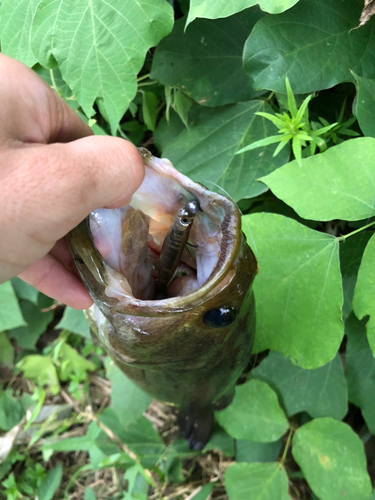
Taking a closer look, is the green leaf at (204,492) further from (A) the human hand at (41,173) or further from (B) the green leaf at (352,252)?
(A) the human hand at (41,173)

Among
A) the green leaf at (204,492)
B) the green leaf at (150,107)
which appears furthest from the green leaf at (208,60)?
the green leaf at (204,492)

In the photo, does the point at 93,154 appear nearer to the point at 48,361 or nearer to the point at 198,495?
the point at 198,495

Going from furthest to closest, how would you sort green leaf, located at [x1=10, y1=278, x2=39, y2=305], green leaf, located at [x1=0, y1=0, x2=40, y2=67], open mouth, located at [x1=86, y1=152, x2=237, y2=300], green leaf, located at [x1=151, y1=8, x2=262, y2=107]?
green leaf, located at [x1=10, y1=278, x2=39, y2=305], green leaf, located at [x1=151, y1=8, x2=262, y2=107], green leaf, located at [x1=0, y1=0, x2=40, y2=67], open mouth, located at [x1=86, y1=152, x2=237, y2=300]

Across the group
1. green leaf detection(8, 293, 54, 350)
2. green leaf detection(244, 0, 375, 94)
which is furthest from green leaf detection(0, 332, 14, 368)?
green leaf detection(244, 0, 375, 94)

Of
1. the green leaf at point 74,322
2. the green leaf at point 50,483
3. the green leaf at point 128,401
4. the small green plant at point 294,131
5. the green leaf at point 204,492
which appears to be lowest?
the green leaf at point 50,483

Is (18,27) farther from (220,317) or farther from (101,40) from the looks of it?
(220,317)

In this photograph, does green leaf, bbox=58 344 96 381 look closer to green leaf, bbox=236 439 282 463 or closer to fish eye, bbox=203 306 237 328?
green leaf, bbox=236 439 282 463

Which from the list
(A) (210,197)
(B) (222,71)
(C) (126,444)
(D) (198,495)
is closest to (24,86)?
(A) (210,197)
